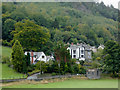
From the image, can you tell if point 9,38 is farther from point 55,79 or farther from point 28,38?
point 55,79

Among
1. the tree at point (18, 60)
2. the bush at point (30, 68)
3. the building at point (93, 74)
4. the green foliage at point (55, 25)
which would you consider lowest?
the building at point (93, 74)

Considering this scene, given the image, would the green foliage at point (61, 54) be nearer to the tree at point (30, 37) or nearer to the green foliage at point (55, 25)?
the tree at point (30, 37)

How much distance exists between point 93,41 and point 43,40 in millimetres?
18081

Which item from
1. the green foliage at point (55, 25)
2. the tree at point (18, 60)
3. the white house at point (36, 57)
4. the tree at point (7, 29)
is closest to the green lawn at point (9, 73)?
the tree at point (18, 60)

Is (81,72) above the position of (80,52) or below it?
below

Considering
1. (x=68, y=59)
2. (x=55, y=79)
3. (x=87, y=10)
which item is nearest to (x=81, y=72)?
(x=68, y=59)

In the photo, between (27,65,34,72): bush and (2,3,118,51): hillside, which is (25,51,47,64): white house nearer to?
(27,65,34,72): bush

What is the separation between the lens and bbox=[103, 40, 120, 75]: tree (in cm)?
2280

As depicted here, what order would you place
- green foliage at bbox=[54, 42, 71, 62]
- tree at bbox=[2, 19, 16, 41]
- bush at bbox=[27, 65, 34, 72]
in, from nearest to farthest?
bush at bbox=[27, 65, 34, 72]
green foliage at bbox=[54, 42, 71, 62]
tree at bbox=[2, 19, 16, 41]

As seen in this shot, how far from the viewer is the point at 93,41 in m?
44.8

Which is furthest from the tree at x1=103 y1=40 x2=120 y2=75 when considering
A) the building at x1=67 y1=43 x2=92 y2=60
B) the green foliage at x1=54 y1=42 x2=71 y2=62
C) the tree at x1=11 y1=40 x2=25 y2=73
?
the tree at x1=11 y1=40 x2=25 y2=73

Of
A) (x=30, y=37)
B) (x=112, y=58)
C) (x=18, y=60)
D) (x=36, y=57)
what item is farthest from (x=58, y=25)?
(x=112, y=58)

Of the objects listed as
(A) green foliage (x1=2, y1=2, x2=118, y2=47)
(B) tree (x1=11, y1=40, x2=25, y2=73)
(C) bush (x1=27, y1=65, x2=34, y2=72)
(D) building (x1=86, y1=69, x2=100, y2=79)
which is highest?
(A) green foliage (x1=2, y1=2, x2=118, y2=47)

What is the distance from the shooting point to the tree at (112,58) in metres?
22.8
